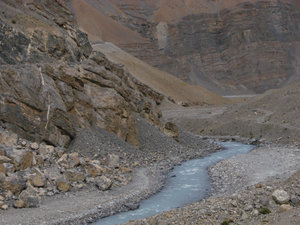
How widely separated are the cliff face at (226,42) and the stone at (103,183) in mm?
119141

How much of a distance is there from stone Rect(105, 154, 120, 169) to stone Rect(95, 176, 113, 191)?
2.91 m

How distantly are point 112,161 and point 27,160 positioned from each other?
225 inches

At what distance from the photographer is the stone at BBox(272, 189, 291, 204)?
13.4m

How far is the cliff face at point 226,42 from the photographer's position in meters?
148

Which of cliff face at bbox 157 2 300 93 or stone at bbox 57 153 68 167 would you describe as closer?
stone at bbox 57 153 68 167

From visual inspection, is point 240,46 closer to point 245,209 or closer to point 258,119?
point 258,119

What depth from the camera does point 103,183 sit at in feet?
67.2

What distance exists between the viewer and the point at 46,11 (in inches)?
1375

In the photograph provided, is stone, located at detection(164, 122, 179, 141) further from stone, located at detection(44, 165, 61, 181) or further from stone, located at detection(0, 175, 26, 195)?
stone, located at detection(0, 175, 26, 195)

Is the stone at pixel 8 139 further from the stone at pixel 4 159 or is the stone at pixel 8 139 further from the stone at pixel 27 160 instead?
the stone at pixel 4 159

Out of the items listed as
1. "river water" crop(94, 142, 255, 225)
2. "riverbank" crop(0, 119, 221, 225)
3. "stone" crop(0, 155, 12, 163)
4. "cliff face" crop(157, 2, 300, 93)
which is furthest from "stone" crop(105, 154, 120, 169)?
"cliff face" crop(157, 2, 300, 93)

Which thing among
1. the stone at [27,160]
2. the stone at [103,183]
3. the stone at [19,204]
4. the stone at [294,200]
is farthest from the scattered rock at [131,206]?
the stone at [294,200]

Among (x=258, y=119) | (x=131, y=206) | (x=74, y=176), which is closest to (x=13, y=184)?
(x=74, y=176)

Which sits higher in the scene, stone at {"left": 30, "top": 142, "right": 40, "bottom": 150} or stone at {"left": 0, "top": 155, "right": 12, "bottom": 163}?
stone at {"left": 30, "top": 142, "right": 40, "bottom": 150}
